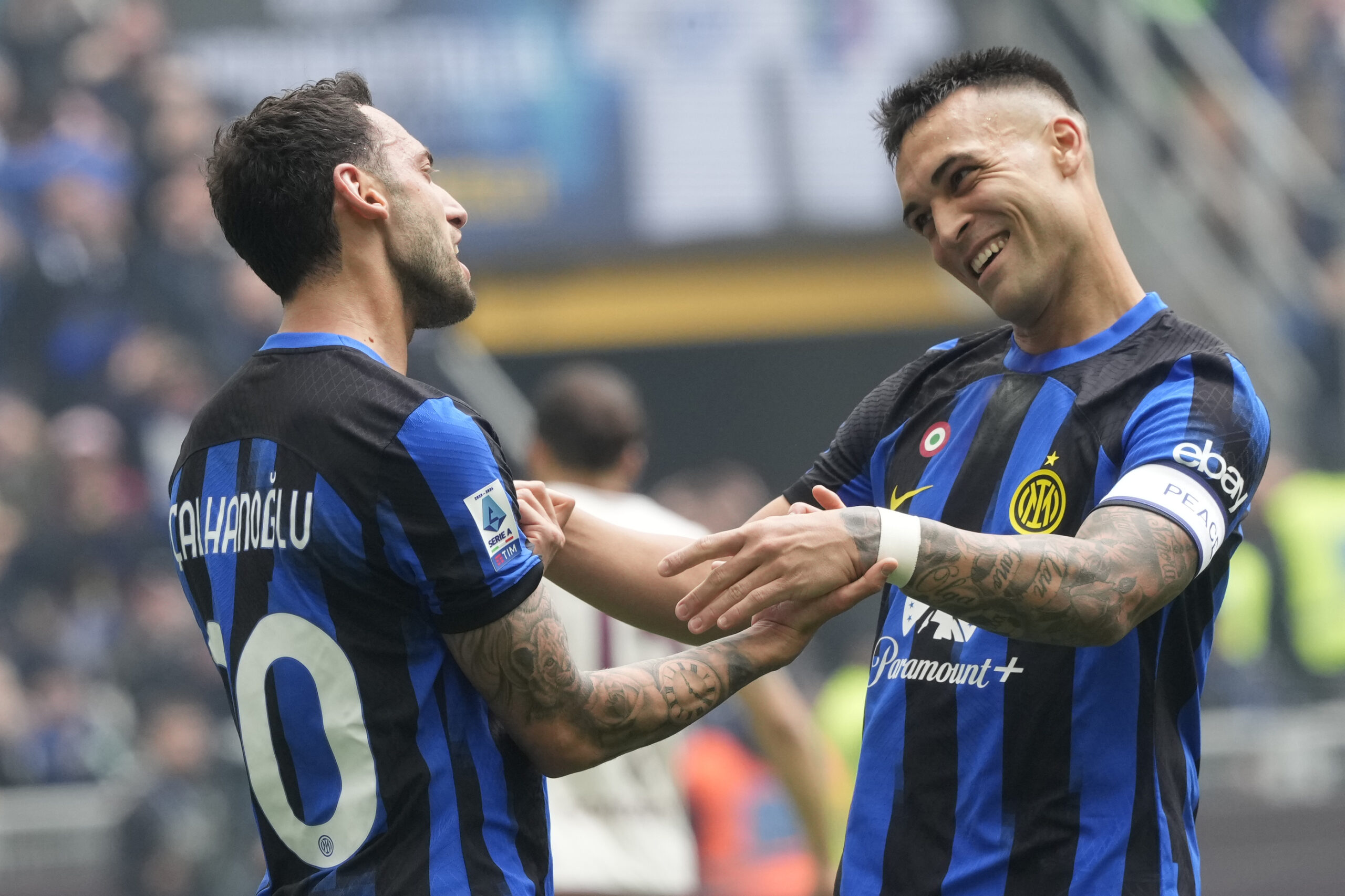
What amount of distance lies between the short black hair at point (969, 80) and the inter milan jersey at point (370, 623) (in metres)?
1.04

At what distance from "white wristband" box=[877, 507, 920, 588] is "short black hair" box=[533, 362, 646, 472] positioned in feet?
6.69

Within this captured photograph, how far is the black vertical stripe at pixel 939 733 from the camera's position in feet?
8.32

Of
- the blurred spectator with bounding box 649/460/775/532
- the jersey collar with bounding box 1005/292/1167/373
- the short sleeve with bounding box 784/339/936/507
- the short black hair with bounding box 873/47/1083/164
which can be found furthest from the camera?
the blurred spectator with bounding box 649/460/775/532

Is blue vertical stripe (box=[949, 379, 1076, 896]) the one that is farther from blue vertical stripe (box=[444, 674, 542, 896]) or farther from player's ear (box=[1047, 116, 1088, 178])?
blue vertical stripe (box=[444, 674, 542, 896])

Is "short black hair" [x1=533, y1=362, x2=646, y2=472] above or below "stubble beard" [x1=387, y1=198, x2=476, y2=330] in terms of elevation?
above

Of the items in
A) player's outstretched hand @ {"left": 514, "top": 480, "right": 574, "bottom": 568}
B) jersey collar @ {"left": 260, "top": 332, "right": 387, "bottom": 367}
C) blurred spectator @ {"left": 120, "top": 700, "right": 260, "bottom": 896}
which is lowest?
blurred spectator @ {"left": 120, "top": 700, "right": 260, "bottom": 896}

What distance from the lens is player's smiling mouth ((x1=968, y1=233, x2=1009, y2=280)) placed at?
2.65 meters

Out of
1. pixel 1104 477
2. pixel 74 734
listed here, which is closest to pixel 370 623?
pixel 1104 477

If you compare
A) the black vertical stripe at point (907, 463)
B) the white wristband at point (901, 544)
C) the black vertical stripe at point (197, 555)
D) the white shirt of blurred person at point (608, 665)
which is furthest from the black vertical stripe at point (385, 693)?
the white shirt of blurred person at point (608, 665)

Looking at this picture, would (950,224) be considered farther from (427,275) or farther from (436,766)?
(436,766)

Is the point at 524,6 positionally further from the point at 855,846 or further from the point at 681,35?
the point at 855,846

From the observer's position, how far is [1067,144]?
8.83 feet

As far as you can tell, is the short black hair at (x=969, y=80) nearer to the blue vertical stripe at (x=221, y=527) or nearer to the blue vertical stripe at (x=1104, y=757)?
the blue vertical stripe at (x=1104, y=757)

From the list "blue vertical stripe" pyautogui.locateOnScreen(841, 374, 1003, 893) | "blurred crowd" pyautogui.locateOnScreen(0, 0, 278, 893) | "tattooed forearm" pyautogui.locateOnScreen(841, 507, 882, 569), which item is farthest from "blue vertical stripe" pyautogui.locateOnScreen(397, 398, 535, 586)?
"blurred crowd" pyautogui.locateOnScreen(0, 0, 278, 893)
